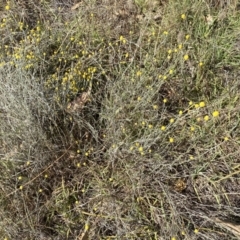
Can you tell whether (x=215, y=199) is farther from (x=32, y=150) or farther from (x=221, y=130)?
(x=32, y=150)

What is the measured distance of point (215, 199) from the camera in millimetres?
2098

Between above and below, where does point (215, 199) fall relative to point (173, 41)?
below

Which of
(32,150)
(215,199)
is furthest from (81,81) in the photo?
(215,199)

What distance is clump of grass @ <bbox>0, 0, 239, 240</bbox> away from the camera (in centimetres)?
198

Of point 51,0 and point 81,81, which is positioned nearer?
point 81,81

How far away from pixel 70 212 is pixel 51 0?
1.58 meters

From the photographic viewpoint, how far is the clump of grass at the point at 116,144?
1982mm

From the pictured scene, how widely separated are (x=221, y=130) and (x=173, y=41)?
69cm

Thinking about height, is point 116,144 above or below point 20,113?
below

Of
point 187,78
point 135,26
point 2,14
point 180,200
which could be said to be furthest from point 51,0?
point 180,200

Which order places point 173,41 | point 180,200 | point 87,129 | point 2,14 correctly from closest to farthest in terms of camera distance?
1. point 180,200
2. point 87,129
3. point 173,41
4. point 2,14

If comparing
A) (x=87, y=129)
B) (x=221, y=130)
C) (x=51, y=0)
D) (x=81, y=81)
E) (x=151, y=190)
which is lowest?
(x=151, y=190)

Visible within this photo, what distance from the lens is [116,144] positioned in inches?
80.1

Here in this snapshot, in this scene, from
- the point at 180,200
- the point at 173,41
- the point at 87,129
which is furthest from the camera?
the point at 173,41
